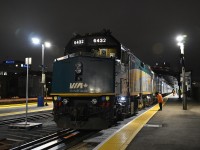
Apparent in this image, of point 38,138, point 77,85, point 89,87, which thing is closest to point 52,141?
point 38,138

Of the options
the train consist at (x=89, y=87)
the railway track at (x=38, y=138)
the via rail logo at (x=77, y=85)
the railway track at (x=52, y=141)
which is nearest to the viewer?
the railway track at (x=52, y=141)

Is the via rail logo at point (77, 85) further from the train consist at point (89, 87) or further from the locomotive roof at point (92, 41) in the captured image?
the locomotive roof at point (92, 41)

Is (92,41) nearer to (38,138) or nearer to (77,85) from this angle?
(77,85)

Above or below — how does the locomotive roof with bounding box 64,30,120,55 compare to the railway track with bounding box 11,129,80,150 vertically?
above

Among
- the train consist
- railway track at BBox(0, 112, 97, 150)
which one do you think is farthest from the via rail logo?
railway track at BBox(0, 112, 97, 150)

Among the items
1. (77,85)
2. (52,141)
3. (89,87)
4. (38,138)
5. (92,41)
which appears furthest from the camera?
(92,41)

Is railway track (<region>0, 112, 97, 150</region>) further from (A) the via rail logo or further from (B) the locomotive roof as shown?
(B) the locomotive roof

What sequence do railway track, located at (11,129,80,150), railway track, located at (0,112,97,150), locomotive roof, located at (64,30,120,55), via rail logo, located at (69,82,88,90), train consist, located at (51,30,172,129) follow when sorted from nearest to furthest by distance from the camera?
railway track, located at (11,129,80,150), railway track, located at (0,112,97,150), train consist, located at (51,30,172,129), via rail logo, located at (69,82,88,90), locomotive roof, located at (64,30,120,55)

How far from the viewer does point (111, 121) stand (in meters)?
10.6

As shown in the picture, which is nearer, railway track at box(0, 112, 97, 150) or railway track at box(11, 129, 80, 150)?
railway track at box(11, 129, 80, 150)

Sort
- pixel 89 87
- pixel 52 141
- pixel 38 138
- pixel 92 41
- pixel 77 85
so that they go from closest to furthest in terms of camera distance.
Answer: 1. pixel 52 141
2. pixel 38 138
3. pixel 89 87
4. pixel 77 85
5. pixel 92 41

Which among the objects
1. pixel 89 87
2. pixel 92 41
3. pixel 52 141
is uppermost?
pixel 92 41

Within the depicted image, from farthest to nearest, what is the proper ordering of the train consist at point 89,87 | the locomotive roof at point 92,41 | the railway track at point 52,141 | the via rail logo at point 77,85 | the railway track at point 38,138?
the locomotive roof at point 92,41 < the via rail logo at point 77,85 < the train consist at point 89,87 < the railway track at point 38,138 < the railway track at point 52,141

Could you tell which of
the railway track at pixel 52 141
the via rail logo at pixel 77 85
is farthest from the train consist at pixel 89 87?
the railway track at pixel 52 141
